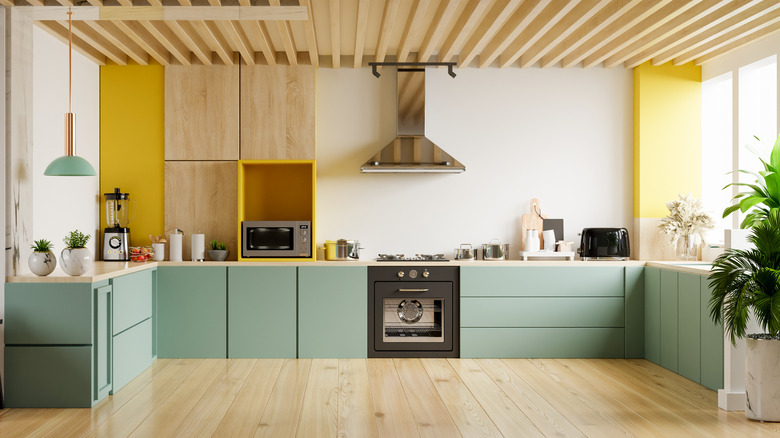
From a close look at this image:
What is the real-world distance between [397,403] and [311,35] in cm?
263

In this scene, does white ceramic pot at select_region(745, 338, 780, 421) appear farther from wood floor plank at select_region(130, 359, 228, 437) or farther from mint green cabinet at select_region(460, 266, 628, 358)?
wood floor plank at select_region(130, 359, 228, 437)

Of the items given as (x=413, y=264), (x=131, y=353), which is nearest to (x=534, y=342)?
(x=413, y=264)

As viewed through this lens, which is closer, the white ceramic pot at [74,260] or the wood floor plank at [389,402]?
the wood floor plank at [389,402]

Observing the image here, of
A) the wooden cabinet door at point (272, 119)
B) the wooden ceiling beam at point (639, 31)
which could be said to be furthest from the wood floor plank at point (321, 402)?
the wooden ceiling beam at point (639, 31)

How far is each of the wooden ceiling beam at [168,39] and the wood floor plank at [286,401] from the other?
255 centimetres

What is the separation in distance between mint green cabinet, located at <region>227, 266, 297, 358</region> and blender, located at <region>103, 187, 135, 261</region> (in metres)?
0.95

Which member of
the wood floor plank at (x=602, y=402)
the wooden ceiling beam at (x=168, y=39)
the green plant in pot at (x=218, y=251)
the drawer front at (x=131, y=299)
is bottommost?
the wood floor plank at (x=602, y=402)

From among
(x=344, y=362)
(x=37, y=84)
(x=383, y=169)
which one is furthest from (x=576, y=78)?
(x=37, y=84)

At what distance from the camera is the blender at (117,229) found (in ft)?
16.5

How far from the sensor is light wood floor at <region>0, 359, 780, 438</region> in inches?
128

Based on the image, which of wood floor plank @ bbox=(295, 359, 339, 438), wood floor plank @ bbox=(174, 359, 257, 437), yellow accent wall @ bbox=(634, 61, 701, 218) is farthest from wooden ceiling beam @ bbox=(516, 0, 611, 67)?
wood floor plank @ bbox=(174, 359, 257, 437)

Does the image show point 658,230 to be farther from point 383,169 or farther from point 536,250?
point 383,169

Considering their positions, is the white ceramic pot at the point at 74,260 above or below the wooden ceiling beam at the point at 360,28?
below

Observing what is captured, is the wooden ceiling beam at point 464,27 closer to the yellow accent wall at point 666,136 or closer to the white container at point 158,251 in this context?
the yellow accent wall at point 666,136
